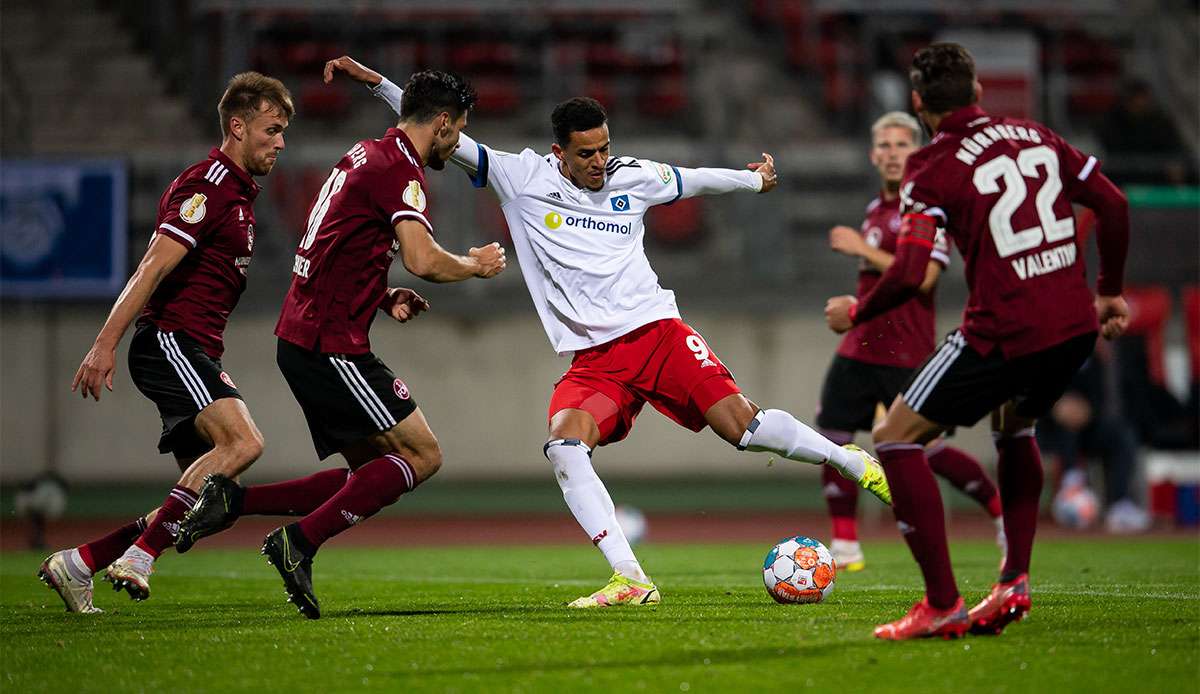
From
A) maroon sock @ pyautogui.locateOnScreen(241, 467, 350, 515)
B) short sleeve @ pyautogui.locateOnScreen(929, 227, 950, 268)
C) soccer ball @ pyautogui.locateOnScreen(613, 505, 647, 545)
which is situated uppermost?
short sleeve @ pyautogui.locateOnScreen(929, 227, 950, 268)

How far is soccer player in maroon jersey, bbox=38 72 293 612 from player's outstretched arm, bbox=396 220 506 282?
114cm

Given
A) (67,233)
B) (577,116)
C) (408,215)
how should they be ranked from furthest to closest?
(67,233) < (577,116) < (408,215)

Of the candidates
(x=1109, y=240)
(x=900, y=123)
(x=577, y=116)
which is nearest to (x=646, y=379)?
(x=577, y=116)

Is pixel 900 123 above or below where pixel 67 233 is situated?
above

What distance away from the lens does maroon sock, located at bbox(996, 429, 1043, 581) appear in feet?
17.6

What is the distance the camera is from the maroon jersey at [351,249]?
5973 mm

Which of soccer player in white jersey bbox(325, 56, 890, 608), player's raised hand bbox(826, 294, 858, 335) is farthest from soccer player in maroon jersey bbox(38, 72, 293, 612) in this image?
player's raised hand bbox(826, 294, 858, 335)

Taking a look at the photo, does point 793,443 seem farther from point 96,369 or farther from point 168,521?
point 96,369

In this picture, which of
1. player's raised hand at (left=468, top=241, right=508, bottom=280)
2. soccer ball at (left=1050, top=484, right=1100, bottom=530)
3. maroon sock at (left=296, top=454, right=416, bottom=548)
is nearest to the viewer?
player's raised hand at (left=468, top=241, right=508, bottom=280)

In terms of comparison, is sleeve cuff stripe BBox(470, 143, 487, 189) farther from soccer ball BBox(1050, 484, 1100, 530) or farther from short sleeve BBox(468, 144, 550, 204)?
soccer ball BBox(1050, 484, 1100, 530)

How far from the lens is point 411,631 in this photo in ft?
17.7

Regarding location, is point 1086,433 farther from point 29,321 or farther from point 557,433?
point 29,321

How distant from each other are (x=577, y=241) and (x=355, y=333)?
51.3 inches

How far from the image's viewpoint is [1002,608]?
16.7 ft
